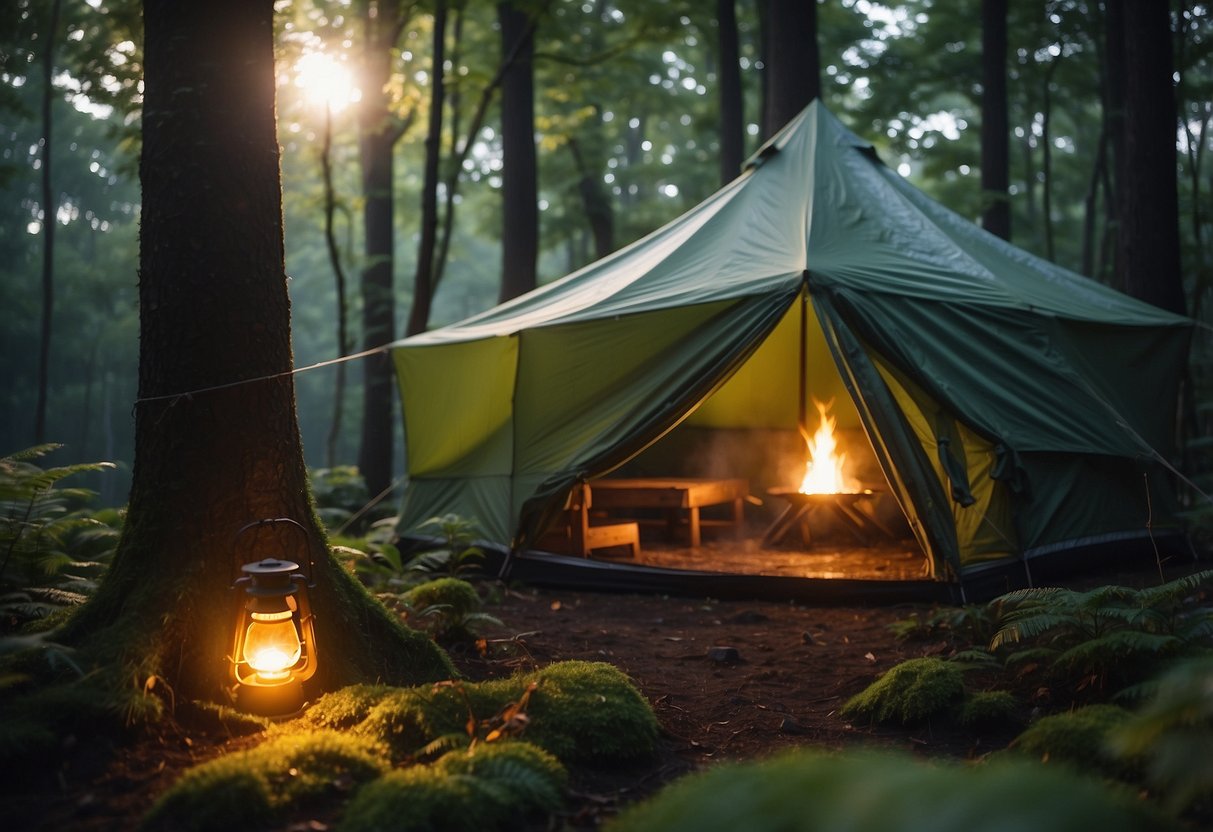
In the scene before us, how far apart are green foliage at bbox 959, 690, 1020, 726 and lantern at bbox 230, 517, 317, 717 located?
6.86 ft

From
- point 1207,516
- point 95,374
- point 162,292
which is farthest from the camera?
point 95,374

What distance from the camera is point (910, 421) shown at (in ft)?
18.6

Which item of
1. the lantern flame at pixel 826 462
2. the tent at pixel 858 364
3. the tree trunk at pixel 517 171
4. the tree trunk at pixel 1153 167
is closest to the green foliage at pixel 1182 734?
the tent at pixel 858 364

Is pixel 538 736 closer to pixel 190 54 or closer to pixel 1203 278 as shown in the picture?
pixel 190 54

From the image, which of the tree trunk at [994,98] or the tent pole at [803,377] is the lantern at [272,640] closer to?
the tent pole at [803,377]

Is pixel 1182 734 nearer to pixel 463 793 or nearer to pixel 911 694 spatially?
pixel 463 793

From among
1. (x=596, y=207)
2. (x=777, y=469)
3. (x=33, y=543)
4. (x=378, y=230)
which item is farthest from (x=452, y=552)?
(x=596, y=207)

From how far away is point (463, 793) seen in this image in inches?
83.4

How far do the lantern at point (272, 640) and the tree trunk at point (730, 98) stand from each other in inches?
400

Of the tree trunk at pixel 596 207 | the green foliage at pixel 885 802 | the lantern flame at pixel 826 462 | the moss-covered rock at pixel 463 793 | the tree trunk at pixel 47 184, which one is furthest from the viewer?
the tree trunk at pixel 596 207

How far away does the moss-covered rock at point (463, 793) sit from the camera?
203 cm

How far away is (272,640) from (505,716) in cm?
73

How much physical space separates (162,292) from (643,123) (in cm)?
1790

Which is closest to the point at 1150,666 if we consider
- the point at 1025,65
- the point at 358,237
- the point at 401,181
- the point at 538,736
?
the point at 538,736
